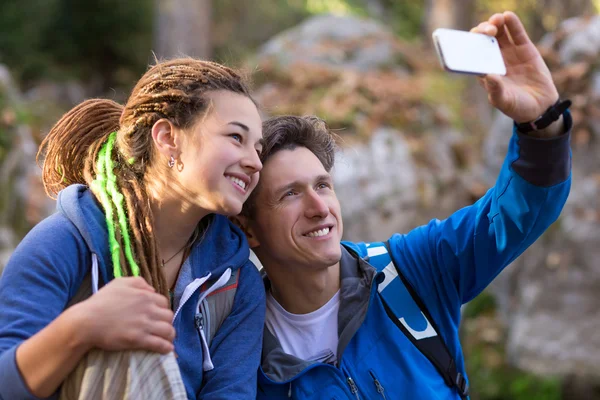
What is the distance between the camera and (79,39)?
10.7m

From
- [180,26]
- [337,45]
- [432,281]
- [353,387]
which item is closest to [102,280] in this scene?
[353,387]

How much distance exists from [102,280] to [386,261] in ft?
3.73

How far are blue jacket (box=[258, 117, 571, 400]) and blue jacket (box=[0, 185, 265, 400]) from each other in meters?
0.18

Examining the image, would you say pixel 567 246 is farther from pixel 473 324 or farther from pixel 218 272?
pixel 218 272

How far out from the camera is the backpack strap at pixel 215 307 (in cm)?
255

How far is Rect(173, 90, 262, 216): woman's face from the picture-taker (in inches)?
97.1

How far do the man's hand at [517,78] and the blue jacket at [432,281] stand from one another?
97 millimetres

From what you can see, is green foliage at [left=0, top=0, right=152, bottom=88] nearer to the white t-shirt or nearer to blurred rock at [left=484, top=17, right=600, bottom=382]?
blurred rock at [left=484, top=17, right=600, bottom=382]

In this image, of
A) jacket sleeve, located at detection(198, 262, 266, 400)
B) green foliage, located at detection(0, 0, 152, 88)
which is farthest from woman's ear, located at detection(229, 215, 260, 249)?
green foliage, located at detection(0, 0, 152, 88)

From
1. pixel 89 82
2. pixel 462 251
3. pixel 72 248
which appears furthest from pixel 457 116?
pixel 72 248

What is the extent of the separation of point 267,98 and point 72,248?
648 cm

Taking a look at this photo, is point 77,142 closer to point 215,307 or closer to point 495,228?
point 215,307

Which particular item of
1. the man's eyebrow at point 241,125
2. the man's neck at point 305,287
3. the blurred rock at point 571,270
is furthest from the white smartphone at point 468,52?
the blurred rock at point 571,270

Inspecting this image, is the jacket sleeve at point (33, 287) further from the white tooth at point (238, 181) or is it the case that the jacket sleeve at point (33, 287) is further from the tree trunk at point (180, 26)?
the tree trunk at point (180, 26)
